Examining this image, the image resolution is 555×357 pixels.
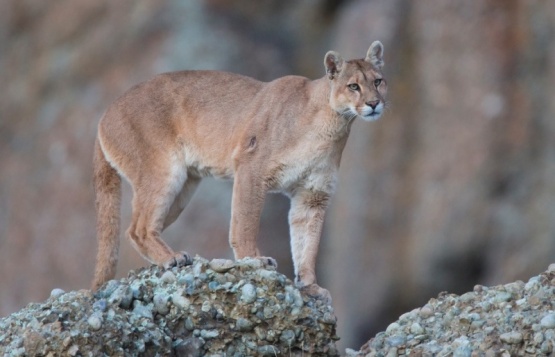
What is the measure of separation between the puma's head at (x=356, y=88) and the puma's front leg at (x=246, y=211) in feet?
2.64

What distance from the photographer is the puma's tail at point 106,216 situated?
9492 millimetres

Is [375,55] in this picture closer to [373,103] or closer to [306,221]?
[373,103]

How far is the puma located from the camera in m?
9.50

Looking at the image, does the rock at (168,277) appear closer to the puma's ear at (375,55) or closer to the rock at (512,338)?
the rock at (512,338)

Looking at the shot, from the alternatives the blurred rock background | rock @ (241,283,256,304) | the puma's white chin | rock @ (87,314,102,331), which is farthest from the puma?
the blurred rock background

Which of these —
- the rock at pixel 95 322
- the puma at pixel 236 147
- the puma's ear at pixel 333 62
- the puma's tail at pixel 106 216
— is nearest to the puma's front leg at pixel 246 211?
the puma at pixel 236 147

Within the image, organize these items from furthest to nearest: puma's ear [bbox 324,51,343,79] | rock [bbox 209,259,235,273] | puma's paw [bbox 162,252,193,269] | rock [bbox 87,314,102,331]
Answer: puma's ear [bbox 324,51,343,79] → puma's paw [bbox 162,252,193,269] → rock [bbox 209,259,235,273] → rock [bbox 87,314,102,331]

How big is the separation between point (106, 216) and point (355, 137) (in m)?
7.03

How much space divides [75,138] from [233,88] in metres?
7.61

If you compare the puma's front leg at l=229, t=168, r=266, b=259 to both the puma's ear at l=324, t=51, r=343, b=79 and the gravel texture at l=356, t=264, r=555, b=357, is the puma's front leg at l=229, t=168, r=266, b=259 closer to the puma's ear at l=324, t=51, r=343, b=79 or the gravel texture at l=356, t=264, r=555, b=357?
the puma's ear at l=324, t=51, r=343, b=79

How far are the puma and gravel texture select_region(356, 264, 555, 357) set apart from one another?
112 centimetres

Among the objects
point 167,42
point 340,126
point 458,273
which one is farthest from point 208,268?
point 167,42

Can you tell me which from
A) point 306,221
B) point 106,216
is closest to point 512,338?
point 306,221

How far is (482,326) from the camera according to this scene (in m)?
7.85
